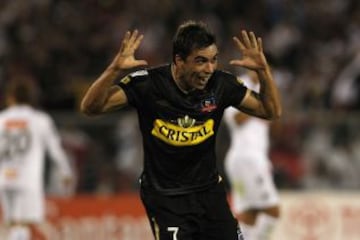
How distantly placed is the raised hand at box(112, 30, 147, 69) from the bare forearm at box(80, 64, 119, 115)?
50mm

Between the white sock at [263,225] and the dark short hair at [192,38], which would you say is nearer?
the dark short hair at [192,38]

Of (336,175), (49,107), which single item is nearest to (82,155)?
(49,107)

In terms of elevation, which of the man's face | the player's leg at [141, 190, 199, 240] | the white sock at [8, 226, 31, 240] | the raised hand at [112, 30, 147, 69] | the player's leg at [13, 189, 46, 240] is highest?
the raised hand at [112, 30, 147, 69]

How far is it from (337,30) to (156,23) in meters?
2.79

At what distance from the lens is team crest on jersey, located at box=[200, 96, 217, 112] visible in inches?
309

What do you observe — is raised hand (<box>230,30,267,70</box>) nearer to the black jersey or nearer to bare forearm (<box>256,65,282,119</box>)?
bare forearm (<box>256,65,282,119</box>)

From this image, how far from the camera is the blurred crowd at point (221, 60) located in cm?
1488

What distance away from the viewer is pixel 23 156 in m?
12.9

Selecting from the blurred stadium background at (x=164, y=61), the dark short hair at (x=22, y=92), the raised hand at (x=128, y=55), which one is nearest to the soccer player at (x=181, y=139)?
the raised hand at (x=128, y=55)

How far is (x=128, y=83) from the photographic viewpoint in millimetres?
7809

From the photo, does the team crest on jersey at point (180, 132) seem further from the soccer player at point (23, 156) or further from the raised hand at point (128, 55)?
the soccer player at point (23, 156)

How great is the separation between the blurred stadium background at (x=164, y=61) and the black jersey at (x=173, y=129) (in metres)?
5.73

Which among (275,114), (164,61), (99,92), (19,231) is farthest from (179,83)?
(164,61)

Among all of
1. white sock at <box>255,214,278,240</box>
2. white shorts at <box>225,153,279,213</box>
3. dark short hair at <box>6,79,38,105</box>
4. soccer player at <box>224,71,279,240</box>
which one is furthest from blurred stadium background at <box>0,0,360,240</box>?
dark short hair at <box>6,79,38,105</box>
